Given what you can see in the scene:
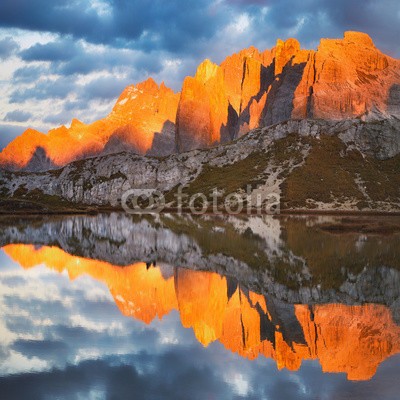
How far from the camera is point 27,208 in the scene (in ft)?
492

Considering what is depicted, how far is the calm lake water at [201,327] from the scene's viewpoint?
56.2 ft

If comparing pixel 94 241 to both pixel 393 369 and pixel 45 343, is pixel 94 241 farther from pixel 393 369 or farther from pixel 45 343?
pixel 393 369

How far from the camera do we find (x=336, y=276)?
38.1 meters

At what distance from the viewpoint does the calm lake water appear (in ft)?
56.2

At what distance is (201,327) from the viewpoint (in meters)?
23.6

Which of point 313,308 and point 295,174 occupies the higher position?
point 295,174

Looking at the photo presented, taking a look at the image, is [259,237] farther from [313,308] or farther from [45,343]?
[45,343]

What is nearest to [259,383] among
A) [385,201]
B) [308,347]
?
[308,347]

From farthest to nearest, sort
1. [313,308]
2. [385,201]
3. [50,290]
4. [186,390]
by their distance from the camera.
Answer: [385,201] < [50,290] < [313,308] < [186,390]

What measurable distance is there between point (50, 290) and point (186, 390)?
18.7 meters

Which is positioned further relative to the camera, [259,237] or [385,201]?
[385,201]

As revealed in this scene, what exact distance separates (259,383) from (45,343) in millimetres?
8439

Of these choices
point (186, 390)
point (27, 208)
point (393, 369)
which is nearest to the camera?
point (186, 390)

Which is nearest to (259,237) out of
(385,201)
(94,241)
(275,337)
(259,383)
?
(94,241)
